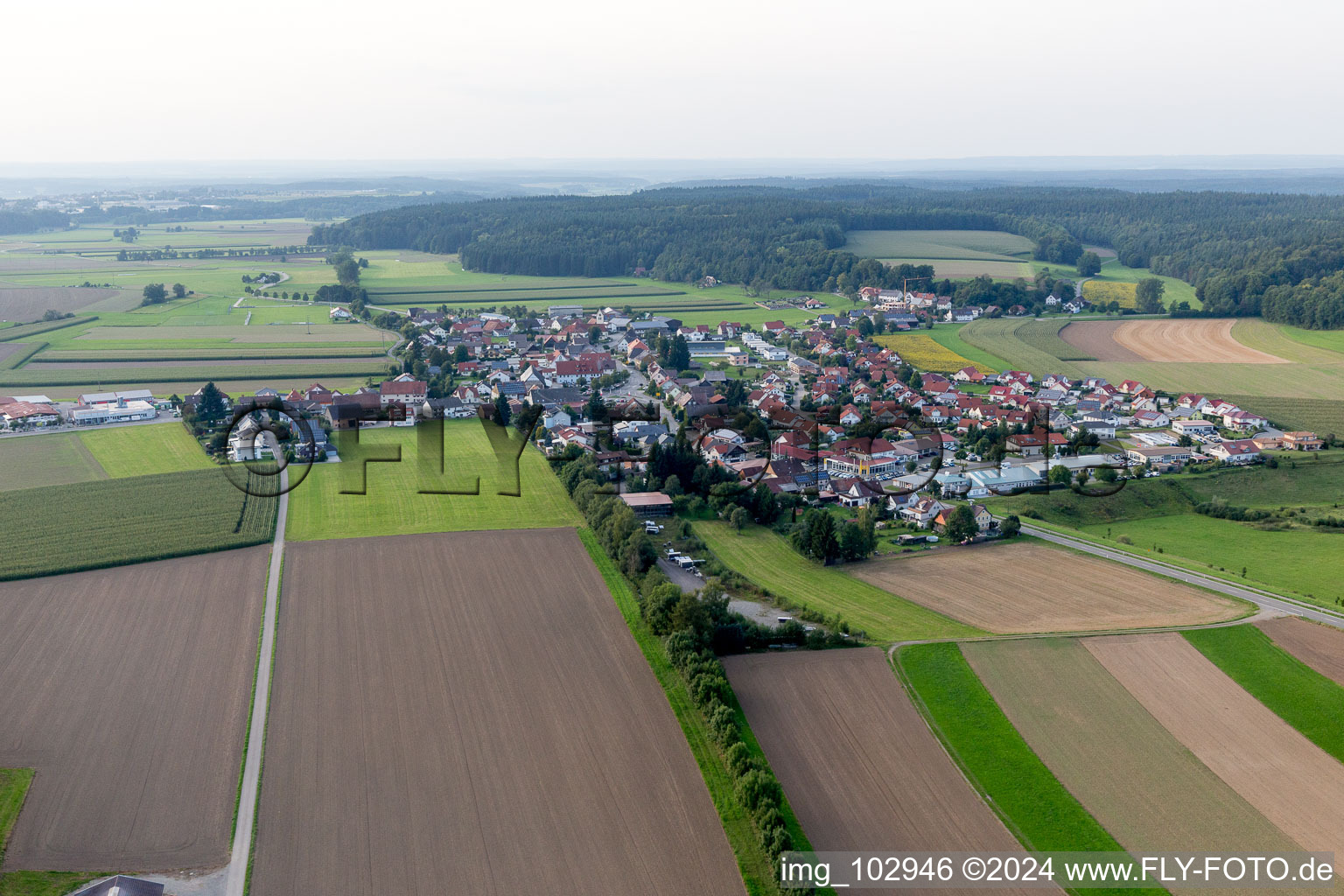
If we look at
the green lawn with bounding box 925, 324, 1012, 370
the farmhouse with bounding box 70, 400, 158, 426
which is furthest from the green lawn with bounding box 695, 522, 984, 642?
the farmhouse with bounding box 70, 400, 158, 426

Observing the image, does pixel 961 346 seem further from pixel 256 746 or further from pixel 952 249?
pixel 256 746

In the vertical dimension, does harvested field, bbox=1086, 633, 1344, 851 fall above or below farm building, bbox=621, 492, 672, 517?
below

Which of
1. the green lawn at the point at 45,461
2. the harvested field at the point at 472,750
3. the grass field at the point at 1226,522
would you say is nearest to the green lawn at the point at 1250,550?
the grass field at the point at 1226,522

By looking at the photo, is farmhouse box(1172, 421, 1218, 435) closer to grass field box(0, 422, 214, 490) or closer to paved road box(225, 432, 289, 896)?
paved road box(225, 432, 289, 896)

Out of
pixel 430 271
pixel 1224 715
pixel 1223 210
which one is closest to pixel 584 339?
pixel 430 271

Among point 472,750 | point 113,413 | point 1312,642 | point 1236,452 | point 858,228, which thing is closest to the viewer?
point 472,750

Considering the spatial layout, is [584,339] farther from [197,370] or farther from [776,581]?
[776,581]

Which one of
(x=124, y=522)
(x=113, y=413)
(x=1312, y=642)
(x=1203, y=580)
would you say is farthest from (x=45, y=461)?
(x=1312, y=642)
